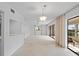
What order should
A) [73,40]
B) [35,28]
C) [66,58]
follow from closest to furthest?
1. [66,58]
2. [73,40]
3. [35,28]

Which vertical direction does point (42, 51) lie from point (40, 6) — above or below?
below

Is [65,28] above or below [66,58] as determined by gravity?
above

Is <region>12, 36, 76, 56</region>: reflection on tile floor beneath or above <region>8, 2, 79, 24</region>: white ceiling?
beneath

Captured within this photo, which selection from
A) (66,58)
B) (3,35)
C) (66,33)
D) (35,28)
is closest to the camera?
(66,58)

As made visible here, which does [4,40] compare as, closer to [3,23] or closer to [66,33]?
[3,23]

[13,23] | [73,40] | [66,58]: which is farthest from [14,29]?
[66,58]

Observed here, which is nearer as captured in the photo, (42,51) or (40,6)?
(40,6)

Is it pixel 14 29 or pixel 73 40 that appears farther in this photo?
pixel 73 40

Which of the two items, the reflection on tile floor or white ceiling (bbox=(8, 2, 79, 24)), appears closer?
white ceiling (bbox=(8, 2, 79, 24))

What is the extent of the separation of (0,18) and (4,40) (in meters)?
0.87

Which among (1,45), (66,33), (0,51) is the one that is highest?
(66,33)

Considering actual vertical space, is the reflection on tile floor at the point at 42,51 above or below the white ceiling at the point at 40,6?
below

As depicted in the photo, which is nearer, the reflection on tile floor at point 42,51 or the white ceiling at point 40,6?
the white ceiling at point 40,6

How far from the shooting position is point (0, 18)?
3430 mm
